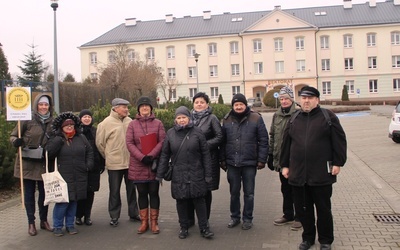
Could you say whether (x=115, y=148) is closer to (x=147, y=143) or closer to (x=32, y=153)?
(x=147, y=143)

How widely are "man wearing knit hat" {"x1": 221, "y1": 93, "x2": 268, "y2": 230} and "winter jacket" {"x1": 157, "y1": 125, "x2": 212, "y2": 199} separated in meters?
0.52

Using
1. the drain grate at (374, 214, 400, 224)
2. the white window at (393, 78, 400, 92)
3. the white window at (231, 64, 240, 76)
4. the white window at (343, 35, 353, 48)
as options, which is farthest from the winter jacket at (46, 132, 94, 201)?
the white window at (393, 78, 400, 92)

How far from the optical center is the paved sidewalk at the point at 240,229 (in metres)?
5.54

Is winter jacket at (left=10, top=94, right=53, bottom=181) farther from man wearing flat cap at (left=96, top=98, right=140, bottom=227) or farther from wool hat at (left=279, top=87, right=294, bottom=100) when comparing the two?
wool hat at (left=279, top=87, right=294, bottom=100)

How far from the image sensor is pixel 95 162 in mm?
6594

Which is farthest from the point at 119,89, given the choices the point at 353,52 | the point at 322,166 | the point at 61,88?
the point at 353,52

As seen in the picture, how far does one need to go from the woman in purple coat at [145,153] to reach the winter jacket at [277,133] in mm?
1655

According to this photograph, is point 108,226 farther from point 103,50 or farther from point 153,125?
point 103,50

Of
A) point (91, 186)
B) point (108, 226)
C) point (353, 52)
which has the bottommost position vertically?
point (108, 226)

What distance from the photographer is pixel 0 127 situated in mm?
8703

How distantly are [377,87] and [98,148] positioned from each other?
66337 mm

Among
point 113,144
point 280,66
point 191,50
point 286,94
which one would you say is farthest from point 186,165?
point 191,50

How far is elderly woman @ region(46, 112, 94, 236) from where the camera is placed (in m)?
6.08

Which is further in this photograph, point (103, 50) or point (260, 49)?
point (103, 50)
